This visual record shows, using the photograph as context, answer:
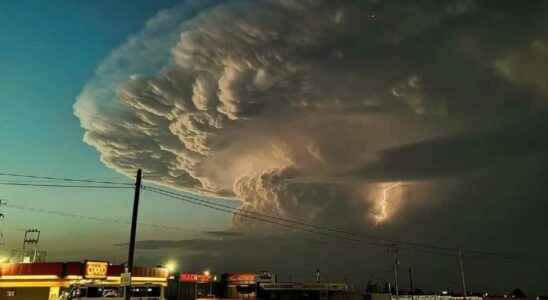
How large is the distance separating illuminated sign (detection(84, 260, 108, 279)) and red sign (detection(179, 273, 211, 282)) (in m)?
40.8

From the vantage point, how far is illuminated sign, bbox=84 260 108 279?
153 ft

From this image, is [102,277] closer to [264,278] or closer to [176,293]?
[176,293]

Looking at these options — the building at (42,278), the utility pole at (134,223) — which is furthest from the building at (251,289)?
the utility pole at (134,223)

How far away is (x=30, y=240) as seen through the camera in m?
67.1

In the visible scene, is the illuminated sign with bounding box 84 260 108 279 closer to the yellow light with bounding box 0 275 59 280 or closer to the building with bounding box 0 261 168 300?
the building with bounding box 0 261 168 300

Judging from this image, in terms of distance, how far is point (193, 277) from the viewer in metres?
90.9

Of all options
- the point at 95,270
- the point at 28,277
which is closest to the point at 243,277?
the point at 95,270

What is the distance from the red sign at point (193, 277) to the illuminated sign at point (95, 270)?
4083 centimetres

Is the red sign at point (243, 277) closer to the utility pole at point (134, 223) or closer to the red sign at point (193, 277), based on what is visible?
the red sign at point (193, 277)

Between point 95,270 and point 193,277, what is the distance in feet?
148

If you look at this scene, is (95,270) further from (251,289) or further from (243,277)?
(243,277)

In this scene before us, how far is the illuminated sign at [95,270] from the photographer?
46.5 meters

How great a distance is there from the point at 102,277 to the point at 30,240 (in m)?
25.9

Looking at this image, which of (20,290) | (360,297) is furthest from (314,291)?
(20,290)
